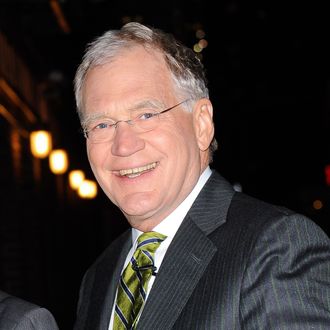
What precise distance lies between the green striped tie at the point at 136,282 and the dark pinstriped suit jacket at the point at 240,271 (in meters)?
0.12

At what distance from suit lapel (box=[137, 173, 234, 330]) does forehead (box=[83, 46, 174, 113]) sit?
1.74 feet

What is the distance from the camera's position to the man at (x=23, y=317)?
3334 millimetres

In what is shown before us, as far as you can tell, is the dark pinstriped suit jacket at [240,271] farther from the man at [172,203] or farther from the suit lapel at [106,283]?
the suit lapel at [106,283]

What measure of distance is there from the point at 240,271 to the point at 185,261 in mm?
391

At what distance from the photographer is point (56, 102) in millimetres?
19156

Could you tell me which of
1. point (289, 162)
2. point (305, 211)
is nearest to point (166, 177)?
point (305, 211)

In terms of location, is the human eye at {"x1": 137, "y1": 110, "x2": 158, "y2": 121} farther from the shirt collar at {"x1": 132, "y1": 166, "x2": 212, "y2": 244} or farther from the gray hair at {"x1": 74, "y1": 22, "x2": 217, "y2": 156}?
the shirt collar at {"x1": 132, "y1": 166, "x2": 212, "y2": 244}

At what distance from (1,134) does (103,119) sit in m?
9.79

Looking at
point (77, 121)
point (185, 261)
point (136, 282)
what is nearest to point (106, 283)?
point (136, 282)

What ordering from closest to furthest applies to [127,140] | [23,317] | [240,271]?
[240,271] < [23,317] < [127,140]

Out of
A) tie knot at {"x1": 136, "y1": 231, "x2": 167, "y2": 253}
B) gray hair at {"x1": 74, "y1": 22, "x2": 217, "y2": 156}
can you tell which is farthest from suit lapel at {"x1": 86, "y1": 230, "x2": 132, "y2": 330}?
gray hair at {"x1": 74, "y1": 22, "x2": 217, "y2": 156}

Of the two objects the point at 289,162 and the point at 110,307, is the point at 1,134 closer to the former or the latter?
the point at 110,307

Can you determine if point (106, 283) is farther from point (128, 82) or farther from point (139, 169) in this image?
point (128, 82)

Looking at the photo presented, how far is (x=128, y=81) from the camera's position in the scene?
352 centimetres
